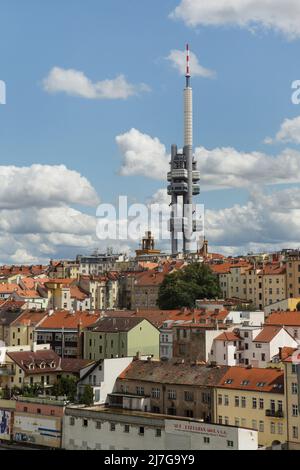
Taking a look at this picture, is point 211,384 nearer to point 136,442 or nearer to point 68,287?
point 136,442

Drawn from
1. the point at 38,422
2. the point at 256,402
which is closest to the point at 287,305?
the point at 256,402

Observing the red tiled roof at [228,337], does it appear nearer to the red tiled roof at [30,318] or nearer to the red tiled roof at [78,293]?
the red tiled roof at [30,318]

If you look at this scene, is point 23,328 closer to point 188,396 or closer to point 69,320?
point 69,320

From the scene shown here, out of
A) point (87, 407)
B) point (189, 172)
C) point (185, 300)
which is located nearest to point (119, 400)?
point (87, 407)

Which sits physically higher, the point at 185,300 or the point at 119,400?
the point at 185,300

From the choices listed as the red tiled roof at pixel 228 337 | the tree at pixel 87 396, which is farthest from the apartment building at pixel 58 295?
the tree at pixel 87 396

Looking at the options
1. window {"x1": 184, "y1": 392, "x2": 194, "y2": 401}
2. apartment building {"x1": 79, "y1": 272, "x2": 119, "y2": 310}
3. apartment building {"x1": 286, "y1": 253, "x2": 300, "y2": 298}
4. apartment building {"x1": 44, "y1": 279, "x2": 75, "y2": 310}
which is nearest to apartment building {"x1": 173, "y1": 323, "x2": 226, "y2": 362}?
window {"x1": 184, "y1": 392, "x2": 194, "y2": 401}
